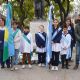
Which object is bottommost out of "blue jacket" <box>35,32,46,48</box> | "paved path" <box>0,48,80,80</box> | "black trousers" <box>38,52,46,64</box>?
"paved path" <box>0,48,80,80</box>

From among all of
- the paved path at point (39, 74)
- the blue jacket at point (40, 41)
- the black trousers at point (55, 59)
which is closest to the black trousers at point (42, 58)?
the blue jacket at point (40, 41)

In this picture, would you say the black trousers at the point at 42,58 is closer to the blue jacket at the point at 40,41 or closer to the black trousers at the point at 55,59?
the blue jacket at the point at 40,41

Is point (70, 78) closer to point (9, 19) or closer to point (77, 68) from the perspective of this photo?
point (77, 68)

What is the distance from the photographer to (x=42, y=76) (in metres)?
12.2

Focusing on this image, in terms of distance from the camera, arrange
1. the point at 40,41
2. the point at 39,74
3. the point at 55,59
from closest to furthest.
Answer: the point at 39,74
the point at 55,59
the point at 40,41

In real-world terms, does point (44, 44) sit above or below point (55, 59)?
above

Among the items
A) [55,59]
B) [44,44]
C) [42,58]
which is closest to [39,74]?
[55,59]

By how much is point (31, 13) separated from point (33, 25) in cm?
2051

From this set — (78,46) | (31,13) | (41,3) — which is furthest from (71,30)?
(31,13)

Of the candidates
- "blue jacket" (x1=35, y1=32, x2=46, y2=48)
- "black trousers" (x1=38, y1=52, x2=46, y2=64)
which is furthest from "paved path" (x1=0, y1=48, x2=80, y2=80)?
"blue jacket" (x1=35, y1=32, x2=46, y2=48)

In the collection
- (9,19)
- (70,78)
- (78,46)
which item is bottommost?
(70,78)

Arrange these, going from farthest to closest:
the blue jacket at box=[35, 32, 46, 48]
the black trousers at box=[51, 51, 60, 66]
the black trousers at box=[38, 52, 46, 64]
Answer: the black trousers at box=[38, 52, 46, 64], the blue jacket at box=[35, 32, 46, 48], the black trousers at box=[51, 51, 60, 66]

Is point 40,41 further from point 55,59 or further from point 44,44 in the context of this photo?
point 55,59

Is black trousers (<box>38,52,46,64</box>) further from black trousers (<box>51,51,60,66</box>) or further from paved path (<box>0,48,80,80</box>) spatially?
black trousers (<box>51,51,60,66</box>)
